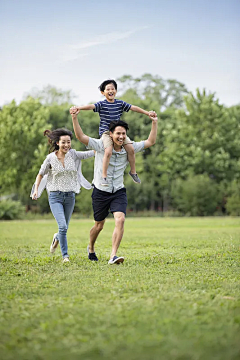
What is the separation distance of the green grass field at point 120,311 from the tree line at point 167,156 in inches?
1245

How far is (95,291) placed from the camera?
19.9 feet

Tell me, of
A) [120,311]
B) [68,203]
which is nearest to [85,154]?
[68,203]

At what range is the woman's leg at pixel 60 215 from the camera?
9266mm

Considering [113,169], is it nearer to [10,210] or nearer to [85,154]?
[85,154]

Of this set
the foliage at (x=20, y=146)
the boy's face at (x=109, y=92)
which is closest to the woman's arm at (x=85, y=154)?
the boy's face at (x=109, y=92)

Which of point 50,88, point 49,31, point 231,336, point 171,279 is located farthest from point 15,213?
point 231,336

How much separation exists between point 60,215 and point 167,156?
38786 millimetres

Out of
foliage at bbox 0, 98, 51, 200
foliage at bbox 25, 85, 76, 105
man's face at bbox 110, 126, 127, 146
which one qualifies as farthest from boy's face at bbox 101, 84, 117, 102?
foliage at bbox 25, 85, 76, 105

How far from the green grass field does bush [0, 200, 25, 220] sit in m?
26.1

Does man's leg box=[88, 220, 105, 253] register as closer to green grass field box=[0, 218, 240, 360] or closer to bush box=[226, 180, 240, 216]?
green grass field box=[0, 218, 240, 360]

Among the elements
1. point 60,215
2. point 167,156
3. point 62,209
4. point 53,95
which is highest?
point 53,95

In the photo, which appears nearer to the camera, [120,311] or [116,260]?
[120,311]

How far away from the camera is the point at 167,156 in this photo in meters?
47.7

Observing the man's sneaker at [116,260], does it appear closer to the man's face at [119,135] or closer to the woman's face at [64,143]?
the man's face at [119,135]
